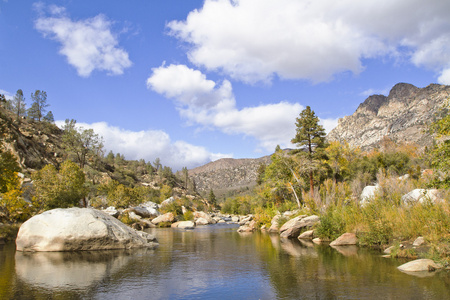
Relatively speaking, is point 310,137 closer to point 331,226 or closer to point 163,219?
point 331,226

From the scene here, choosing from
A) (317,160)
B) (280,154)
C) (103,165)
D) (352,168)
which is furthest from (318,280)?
(103,165)

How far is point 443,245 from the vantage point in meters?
15.4

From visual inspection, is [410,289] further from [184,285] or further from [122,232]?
[122,232]

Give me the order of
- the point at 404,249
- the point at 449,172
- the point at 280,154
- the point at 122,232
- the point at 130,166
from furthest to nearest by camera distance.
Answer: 1. the point at 130,166
2. the point at 280,154
3. the point at 122,232
4. the point at 404,249
5. the point at 449,172

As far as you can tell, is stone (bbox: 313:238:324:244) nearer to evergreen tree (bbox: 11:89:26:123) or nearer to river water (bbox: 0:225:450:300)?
river water (bbox: 0:225:450:300)

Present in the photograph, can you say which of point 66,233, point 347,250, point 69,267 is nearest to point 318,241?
point 347,250

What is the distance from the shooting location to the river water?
12.1 m

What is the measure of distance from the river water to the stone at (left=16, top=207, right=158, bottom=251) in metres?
0.92

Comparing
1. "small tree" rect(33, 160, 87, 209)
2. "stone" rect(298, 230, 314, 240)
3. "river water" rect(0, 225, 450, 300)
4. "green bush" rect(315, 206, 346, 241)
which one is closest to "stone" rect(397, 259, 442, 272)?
"river water" rect(0, 225, 450, 300)

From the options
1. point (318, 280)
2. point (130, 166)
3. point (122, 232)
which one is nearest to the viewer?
point (318, 280)

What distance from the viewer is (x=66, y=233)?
879 inches

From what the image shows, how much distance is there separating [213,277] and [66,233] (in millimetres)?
13159

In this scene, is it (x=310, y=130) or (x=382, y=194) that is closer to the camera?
(x=382, y=194)

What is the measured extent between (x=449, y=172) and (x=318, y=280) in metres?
7.55
